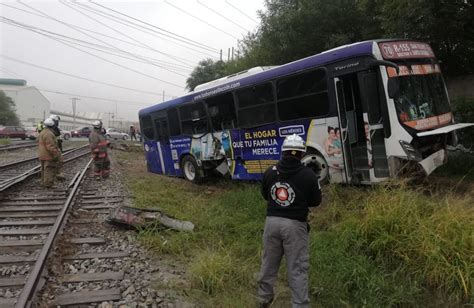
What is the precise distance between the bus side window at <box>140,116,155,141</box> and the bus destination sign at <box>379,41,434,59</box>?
30.0 feet

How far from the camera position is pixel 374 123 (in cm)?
724

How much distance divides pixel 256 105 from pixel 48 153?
528 cm

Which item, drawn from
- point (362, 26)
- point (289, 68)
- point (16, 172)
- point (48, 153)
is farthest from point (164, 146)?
point (362, 26)

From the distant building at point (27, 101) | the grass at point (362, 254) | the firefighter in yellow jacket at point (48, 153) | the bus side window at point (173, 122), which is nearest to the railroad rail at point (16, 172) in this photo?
the firefighter in yellow jacket at point (48, 153)

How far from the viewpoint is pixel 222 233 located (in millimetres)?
6723

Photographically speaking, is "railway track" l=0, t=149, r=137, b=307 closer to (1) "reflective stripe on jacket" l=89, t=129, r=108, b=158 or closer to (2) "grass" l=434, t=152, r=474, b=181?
(1) "reflective stripe on jacket" l=89, t=129, r=108, b=158

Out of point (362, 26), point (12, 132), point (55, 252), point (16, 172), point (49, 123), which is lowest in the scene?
point (55, 252)

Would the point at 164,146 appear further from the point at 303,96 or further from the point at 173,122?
the point at 303,96

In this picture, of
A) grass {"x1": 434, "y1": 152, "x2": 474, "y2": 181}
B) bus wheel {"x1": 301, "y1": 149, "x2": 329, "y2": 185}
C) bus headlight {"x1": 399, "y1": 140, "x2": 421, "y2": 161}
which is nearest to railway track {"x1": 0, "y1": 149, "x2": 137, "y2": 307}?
bus wheel {"x1": 301, "y1": 149, "x2": 329, "y2": 185}

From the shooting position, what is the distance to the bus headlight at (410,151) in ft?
22.6

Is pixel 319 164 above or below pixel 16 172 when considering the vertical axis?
below

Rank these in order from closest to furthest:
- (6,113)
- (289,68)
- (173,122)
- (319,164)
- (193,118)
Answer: (319,164)
(289,68)
(193,118)
(173,122)
(6,113)

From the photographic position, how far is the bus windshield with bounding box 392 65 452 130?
7.18 m

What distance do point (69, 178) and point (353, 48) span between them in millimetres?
9257
